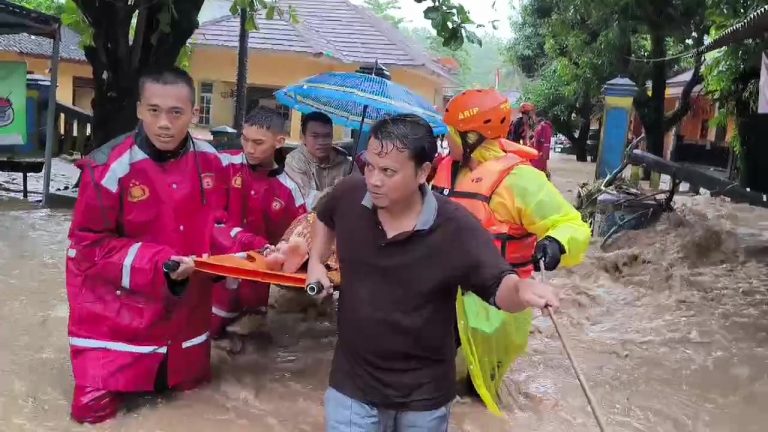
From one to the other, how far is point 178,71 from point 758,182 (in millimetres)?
10194

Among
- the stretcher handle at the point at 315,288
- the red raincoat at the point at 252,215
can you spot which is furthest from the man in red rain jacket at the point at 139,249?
the stretcher handle at the point at 315,288

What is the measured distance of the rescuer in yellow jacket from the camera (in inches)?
136

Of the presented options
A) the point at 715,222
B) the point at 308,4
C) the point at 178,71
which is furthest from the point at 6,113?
the point at 308,4

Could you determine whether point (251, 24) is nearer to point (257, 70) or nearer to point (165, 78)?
point (165, 78)

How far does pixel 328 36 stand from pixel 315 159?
14.7 m

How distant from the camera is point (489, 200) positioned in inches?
140

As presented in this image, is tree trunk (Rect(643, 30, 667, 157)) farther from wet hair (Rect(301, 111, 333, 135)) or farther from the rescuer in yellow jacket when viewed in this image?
the rescuer in yellow jacket

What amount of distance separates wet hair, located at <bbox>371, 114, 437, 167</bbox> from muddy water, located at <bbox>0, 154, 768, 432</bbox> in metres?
1.97

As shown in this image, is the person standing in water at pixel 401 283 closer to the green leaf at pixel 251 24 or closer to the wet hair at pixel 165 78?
the wet hair at pixel 165 78

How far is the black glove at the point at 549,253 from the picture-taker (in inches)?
121

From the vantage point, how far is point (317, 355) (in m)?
4.72

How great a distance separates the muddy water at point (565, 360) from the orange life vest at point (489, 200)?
0.91 m

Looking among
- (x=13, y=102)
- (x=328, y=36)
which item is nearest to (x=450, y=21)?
(x=13, y=102)

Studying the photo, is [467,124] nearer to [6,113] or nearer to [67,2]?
[67,2]
